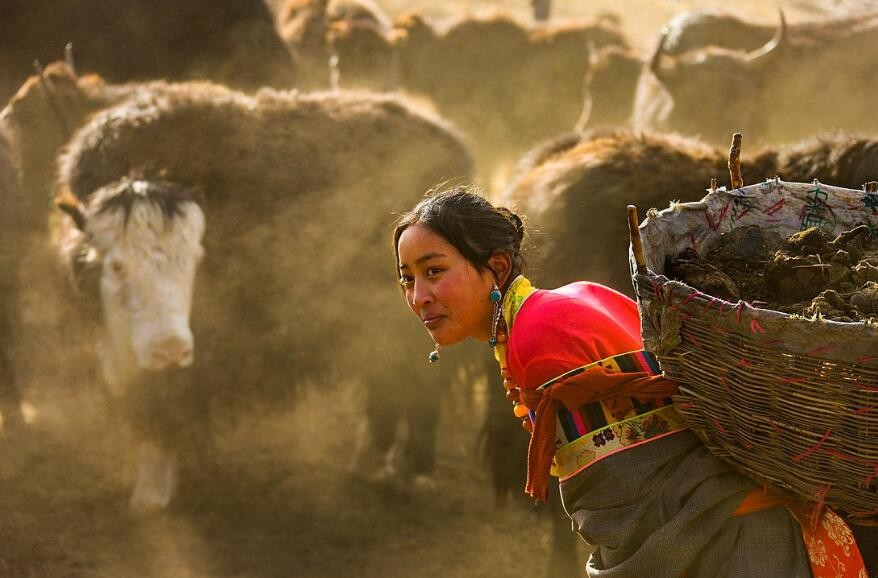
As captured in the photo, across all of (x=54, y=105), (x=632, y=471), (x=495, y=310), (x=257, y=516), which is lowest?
(x=257, y=516)

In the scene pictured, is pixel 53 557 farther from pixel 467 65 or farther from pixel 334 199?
pixel 467 65

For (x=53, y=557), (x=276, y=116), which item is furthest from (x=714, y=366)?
(x=276, y=116)

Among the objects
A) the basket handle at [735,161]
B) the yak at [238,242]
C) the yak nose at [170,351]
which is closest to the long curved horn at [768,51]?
the yak at [238,242]

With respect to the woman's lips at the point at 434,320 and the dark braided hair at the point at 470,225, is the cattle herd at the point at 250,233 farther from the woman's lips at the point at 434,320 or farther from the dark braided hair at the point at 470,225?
the woman's lips at the point at 434,320

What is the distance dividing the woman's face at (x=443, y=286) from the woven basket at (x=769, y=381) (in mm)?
420

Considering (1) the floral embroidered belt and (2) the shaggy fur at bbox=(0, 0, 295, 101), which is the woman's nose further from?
(2) the shaggy fur at bbox=(0, 0, 295, 101)

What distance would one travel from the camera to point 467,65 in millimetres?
11211

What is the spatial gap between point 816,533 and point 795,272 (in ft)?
1.76

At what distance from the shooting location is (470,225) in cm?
209

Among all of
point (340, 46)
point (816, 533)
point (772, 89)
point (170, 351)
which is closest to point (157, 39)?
point (340, 46)

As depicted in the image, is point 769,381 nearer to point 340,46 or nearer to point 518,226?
point 518,226

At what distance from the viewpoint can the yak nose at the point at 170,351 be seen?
3.87 meters

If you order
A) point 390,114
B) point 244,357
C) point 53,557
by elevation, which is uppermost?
point 390,114

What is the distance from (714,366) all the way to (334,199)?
3.27 meters
